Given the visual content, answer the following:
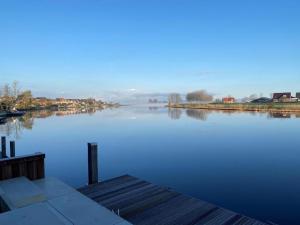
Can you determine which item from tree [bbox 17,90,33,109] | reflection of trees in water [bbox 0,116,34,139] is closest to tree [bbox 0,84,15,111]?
tree [bbox 17,90,33,109]

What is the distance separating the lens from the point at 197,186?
29.6 feet

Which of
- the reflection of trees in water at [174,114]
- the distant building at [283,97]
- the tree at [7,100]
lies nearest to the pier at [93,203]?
the reflection of trees in water at [174,114]

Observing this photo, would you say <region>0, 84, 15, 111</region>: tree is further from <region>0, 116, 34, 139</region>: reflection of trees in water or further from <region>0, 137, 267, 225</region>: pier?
<region>0, 137, 267, 225</region>: pier

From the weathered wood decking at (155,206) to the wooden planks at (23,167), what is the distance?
1444mm

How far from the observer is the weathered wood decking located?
5.04m

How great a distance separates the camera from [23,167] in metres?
5.93

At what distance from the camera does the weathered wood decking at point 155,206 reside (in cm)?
504

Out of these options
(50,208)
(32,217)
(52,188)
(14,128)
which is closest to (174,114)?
(14,128)

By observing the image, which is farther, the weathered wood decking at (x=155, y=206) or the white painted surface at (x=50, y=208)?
the weathered wood decking at (x=155, y=206)

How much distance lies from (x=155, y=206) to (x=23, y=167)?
11.7 ft

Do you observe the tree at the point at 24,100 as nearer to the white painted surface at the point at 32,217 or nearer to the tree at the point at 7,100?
the tree at the point at 7,100

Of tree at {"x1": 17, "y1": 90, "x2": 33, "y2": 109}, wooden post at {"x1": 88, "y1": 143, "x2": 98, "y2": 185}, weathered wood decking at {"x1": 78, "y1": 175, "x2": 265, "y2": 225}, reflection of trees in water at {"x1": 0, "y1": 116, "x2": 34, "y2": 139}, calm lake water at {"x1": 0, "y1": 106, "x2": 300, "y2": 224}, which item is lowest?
calm lake water at {"x1": 0, "y1": 106, "x2": 300, "y2": 224}

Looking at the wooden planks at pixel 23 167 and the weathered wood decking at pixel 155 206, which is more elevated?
the wooden planks at pixel 23 167

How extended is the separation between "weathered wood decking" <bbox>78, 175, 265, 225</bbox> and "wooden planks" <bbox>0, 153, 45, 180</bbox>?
56.9 inches
